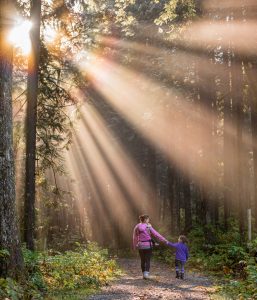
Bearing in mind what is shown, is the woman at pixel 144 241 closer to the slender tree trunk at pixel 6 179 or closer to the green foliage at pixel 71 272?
the green foliage at pixel 71 272

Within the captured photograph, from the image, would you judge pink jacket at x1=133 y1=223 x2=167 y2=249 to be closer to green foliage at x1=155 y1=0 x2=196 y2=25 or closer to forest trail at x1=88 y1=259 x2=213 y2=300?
forest trail at x1=88 y1=259 x2=213 y2=300

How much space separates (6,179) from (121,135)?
72.0 ft

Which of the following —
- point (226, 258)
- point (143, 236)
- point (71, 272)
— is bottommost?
point (226, 258)

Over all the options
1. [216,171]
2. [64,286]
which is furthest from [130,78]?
[64,286]

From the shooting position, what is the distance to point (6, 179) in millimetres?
9781

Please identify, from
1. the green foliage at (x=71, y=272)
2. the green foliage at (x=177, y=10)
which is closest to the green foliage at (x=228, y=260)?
the green foliage at (x=71, y=272)

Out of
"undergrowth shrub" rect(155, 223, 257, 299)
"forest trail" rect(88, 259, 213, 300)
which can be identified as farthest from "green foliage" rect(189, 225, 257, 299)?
"forest trail" rect(88, 259, 213, 300)

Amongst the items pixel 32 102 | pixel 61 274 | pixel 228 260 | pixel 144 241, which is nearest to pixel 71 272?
pixel 61 274

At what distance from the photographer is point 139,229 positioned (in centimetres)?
1409

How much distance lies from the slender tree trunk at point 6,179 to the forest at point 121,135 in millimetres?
24

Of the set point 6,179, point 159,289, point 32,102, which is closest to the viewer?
point 6,179

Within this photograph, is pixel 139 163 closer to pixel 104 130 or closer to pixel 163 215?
pixel 104 130

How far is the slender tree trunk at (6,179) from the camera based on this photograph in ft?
31.6

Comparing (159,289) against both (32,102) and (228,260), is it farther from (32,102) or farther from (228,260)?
(32,102)
